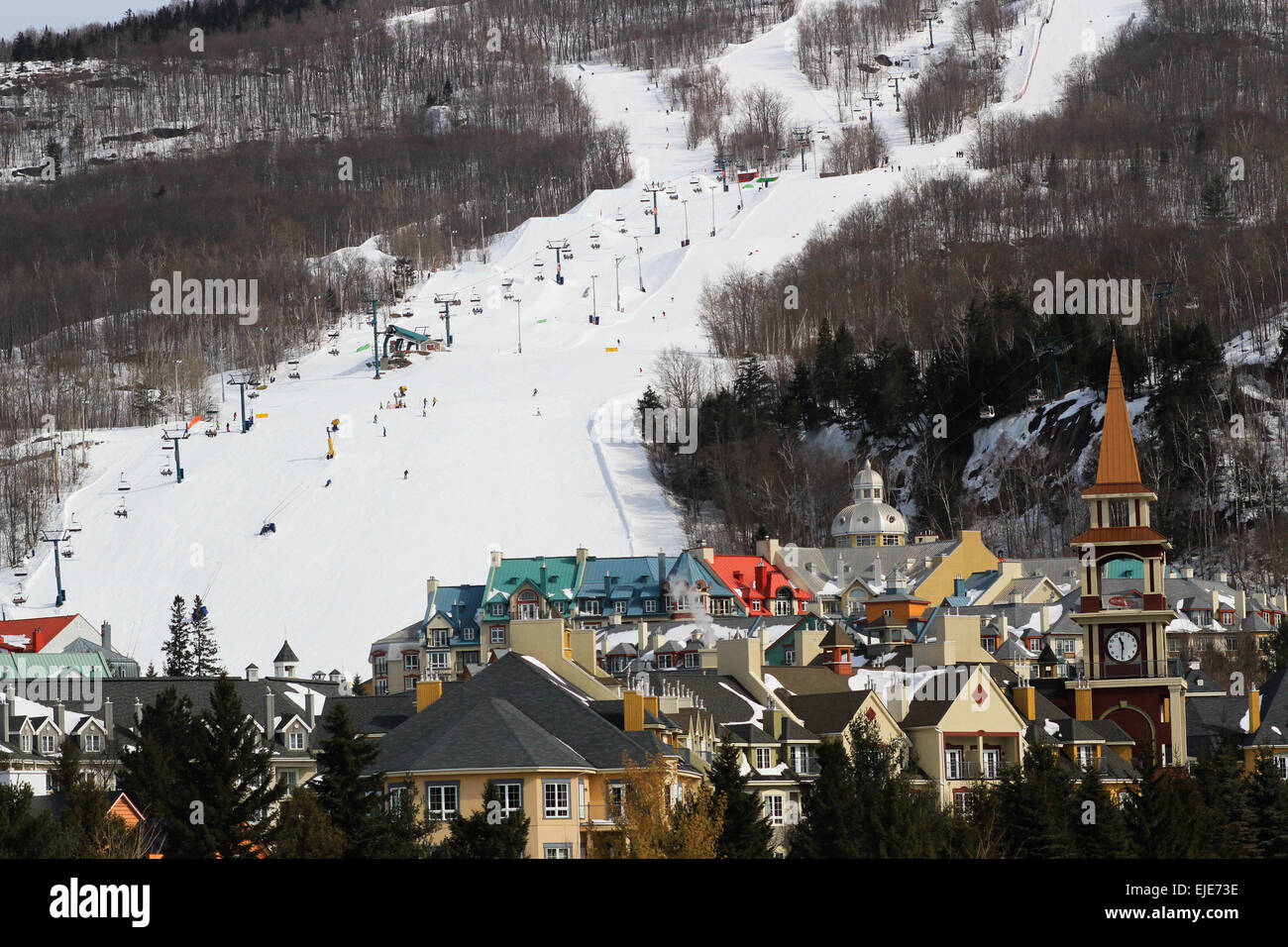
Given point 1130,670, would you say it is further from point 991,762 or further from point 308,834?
point 308,834

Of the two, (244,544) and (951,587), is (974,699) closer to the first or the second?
(951,587)

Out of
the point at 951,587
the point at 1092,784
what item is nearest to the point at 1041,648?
the point at 951,587

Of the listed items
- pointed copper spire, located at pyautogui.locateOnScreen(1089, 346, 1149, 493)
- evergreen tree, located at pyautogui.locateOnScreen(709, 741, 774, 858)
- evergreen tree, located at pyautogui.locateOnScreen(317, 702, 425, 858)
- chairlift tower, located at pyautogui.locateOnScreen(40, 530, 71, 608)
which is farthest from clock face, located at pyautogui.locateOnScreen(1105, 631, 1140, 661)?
chairlift tower, located at pyautogui.locateOnScreen(40, 530, 71, 608)

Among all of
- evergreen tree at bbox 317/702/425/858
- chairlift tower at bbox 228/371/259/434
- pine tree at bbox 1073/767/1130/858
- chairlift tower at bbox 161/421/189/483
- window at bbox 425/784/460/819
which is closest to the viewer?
evergreen tree at bbox 317/702/425/858

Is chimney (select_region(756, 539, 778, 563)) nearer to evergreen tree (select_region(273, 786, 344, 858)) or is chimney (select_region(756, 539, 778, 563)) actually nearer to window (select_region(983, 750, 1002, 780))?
window (select_region(983, 750, 1002, 780))

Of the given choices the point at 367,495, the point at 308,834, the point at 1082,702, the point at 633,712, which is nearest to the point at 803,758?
the point at 633,712

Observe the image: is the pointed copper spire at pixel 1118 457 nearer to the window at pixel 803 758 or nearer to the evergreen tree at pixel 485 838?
the window at pixel 803 758

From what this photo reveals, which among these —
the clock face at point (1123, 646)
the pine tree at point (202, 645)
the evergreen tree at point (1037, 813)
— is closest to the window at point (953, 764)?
the evergreen tree at point (1037, 813)
